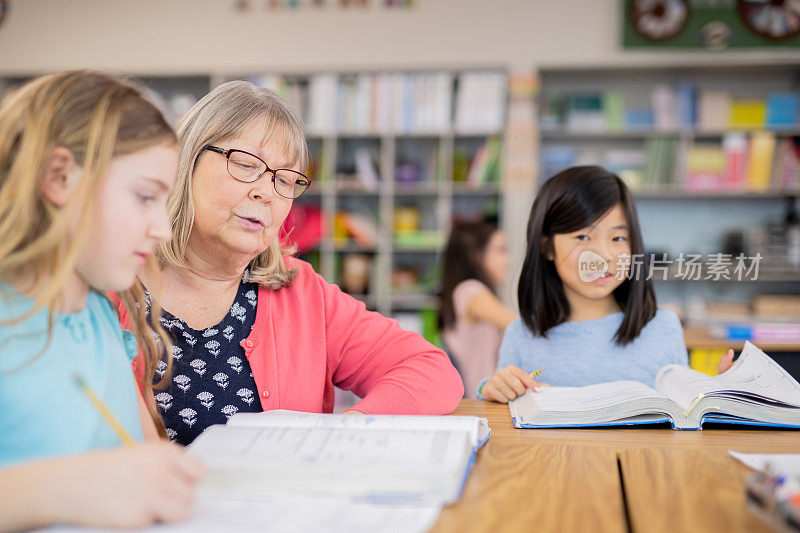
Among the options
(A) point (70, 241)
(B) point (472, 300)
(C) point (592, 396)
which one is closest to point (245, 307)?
(A) point (70, 241)

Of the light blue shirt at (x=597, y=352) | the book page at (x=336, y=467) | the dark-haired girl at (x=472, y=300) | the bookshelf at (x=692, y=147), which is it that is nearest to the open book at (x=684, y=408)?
the book page at (x=336, y=467)

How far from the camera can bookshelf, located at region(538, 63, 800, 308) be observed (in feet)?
13.4

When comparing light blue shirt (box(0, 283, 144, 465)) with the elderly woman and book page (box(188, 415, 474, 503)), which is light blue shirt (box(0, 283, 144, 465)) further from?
the elderly woman

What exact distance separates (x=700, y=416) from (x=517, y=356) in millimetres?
675

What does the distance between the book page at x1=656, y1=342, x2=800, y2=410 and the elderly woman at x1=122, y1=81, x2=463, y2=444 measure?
0.40m

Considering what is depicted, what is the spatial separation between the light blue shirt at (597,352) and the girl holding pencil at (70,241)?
3.76 feet

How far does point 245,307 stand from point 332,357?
0.64 feet

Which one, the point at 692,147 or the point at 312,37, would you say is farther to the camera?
the point at 312,37

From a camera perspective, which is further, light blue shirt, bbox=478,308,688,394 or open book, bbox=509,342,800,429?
light blue shirt, bbox=478,308,688,394

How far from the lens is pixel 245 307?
4.29 ft

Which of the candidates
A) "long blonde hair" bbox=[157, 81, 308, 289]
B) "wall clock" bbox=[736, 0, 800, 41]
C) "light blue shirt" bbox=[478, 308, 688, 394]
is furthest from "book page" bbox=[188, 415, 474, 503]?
"wall clock" bbox=[736, 0, 800, 41]

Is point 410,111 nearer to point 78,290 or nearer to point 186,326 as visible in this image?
point 186,326

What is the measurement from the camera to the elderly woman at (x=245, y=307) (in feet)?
3.98

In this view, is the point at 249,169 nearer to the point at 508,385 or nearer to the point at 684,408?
the point at 508,385
